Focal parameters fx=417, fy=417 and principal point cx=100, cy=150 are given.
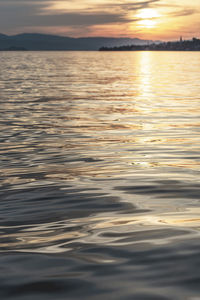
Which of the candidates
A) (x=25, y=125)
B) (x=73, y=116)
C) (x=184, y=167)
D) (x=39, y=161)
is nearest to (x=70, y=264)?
(x=184, y=167)

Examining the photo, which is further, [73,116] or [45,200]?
[73,116]

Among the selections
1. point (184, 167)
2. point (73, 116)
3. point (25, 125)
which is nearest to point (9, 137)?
point (25, 125)

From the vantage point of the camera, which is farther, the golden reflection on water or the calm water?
the golden reflection on water

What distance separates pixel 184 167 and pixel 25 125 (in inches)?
267

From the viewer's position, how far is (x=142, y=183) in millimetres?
6438

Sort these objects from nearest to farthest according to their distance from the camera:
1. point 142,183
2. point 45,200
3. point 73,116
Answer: point 45,200 < point 142,183 < point 73,116

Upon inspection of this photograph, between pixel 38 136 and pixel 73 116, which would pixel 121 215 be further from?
pixel 73 116

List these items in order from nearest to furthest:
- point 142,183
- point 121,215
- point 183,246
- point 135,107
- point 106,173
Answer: point 183,246 < point 121,215 < point 142,183 < point 106,173 < point 135,107

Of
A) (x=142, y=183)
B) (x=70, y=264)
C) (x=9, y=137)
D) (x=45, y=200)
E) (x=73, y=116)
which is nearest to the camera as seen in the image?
(x=70, y=264)

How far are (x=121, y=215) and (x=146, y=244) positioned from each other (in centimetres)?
98

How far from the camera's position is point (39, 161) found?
8.30 metres

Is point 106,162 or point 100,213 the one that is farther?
point 106,162

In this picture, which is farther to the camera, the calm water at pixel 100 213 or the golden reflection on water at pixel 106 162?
the golden reflection on water at pixel 106 162

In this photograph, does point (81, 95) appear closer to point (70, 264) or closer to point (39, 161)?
point (39, 161)
